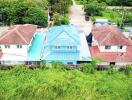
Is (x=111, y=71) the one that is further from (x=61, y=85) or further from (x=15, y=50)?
(x=15, y=50)

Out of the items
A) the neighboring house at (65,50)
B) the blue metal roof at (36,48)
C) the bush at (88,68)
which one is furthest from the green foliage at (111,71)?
the blue metal roof at (36,48)

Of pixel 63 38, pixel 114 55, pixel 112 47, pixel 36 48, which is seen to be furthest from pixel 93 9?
pixel 36 48

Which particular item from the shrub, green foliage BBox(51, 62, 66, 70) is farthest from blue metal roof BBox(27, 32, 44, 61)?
the shrub

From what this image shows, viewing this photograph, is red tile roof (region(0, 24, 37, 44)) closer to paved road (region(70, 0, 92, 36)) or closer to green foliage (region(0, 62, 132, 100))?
green foliage (region(0, 62, 132, 100))

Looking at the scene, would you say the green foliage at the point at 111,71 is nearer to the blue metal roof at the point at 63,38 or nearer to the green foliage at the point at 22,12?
the blue metal roof at the point at 63,38

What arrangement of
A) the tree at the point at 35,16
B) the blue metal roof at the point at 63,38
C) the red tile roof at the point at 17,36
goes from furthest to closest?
the tree at the point at 35,16 < the blue metal roof at the point at 63,38 < the red tile roof at the point at 17,36

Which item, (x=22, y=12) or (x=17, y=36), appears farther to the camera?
(x=22, y=12)
